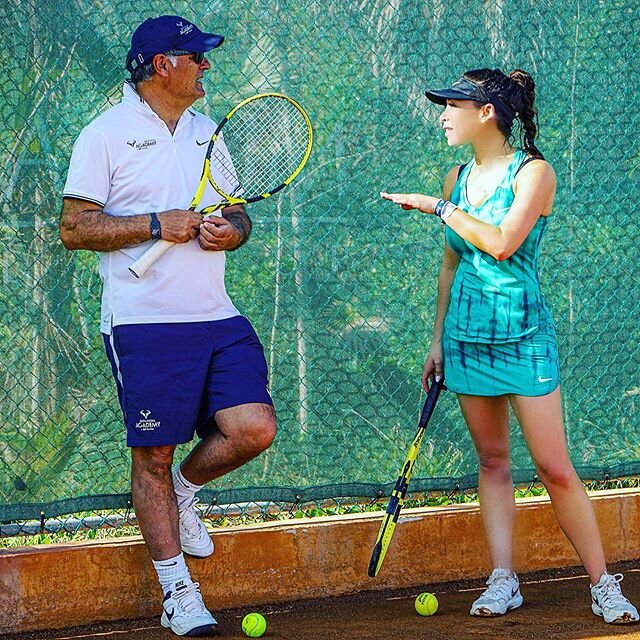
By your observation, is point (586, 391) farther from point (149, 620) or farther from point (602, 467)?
point (149, 620)

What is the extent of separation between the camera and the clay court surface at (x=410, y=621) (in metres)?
4.41

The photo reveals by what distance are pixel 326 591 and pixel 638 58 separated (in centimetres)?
253

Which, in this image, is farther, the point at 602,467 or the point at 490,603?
the point at 602,467

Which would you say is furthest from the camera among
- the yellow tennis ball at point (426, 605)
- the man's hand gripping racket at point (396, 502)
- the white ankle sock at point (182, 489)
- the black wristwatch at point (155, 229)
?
the yellow tennis ball at point (426, 605)

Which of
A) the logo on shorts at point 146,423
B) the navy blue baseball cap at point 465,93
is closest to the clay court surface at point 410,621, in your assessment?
the logo on shorts at point 146,423

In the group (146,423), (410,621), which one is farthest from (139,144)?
(410,621)

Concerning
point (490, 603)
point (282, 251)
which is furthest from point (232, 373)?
point (490, 603)

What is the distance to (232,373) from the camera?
442cm

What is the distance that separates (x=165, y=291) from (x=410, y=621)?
142 cm

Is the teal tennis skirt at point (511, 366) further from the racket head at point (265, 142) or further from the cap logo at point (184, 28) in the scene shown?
the cap logo at point (184, 28)

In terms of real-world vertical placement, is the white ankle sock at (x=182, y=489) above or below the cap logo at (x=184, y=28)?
below

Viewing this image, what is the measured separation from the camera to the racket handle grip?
13.9ft

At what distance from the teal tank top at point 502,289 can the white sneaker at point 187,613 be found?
121 centimetres

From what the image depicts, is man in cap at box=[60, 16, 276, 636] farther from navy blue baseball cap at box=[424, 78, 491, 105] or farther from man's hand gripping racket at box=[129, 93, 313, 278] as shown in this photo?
navy blue baseball cap at box=[424, 78, 491, 105]
